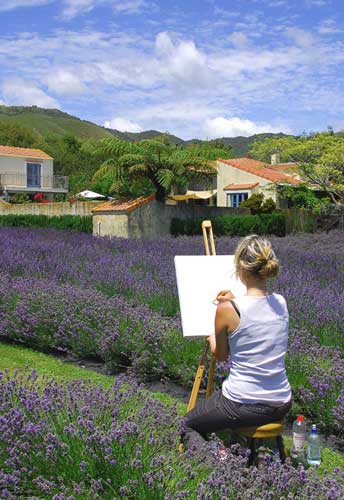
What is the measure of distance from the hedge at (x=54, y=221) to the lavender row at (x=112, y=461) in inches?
758

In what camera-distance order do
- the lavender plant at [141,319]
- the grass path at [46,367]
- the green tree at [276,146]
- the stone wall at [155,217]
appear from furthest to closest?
the green tree at [276,146]
the stone wall at [155,217]
the grass path at [46,367]
the lavender plant at [141,319]

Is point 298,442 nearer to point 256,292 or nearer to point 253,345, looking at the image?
point 253,345

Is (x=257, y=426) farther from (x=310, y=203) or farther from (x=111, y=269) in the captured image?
(x=310, y=203)

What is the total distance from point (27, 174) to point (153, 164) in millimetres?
31376

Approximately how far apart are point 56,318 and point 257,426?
3527 millimetres

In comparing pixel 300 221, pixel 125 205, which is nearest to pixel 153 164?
pixel 125 205

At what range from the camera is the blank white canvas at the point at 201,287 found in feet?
11.8

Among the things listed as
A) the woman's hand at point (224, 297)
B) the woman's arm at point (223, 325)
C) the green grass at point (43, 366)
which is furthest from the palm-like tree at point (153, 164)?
the woman's arm at point (223, 325)

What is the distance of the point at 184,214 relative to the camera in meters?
20.2

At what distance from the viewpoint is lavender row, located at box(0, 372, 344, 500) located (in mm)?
2396

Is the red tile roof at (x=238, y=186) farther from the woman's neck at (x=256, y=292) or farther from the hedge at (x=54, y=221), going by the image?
the woman's neck at (x=256, y=292)

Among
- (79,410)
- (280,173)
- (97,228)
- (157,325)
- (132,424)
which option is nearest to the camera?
(132,424)

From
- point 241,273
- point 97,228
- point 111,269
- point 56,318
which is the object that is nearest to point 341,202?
point 97,228

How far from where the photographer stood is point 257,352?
10.0ft
